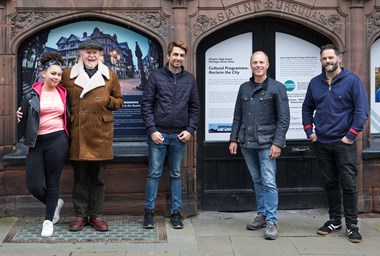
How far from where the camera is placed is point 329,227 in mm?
6004

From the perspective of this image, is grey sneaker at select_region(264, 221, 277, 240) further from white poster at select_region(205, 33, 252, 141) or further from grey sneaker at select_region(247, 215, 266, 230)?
white poster at select_region(205, 33, 252, 141)

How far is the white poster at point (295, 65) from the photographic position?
6957 millimetres

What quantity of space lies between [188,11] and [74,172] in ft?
7.56

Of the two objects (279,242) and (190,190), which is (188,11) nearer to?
(190,190)

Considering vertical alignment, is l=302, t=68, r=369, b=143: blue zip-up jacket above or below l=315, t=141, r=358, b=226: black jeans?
above

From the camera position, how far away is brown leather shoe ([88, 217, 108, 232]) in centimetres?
596

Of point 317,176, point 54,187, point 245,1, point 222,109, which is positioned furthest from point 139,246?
point 245,1

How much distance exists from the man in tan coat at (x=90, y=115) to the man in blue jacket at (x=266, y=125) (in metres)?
1.41

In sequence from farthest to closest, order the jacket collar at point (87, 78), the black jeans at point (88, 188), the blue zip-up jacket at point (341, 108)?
the black jeans at point (88, 188) < the jacket collar at point (87, 78) < the blue zip-up jacket at point (341, 108)

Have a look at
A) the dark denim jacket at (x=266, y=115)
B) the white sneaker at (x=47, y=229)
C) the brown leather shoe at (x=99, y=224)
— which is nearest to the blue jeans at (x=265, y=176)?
the dark denim jacket at (x=266, y=115)

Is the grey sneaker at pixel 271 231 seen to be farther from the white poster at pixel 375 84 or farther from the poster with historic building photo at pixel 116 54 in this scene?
the white poster at pixel 375 84

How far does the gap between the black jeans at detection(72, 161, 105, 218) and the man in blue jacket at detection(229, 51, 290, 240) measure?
161cm

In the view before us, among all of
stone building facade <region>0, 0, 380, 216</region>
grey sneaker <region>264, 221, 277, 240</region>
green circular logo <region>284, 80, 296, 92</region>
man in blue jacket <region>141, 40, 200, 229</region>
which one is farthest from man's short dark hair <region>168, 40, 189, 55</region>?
grey sneaker <region>264, 221, 277, 240</region>

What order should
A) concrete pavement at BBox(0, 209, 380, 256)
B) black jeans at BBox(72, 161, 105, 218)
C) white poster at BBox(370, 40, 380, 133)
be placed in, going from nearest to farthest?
concrete pavement at BBox(0, 209, 380, 256) < black jeans at BBox(72, 161, 105, 218) < white poster at BBox(370, 40, 380, 133)
